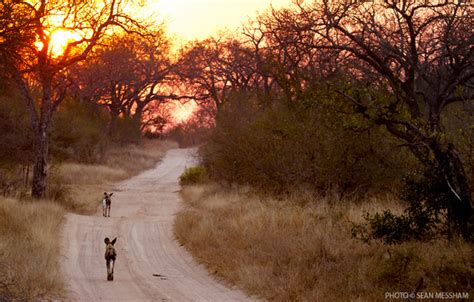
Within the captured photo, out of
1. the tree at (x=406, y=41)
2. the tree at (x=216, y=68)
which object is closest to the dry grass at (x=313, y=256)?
the tree at (x=406, y=41)

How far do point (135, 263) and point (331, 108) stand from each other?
5.24m

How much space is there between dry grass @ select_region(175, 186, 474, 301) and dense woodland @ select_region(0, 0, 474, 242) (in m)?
0.65

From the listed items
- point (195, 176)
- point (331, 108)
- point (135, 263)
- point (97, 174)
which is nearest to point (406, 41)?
point (331, 108)

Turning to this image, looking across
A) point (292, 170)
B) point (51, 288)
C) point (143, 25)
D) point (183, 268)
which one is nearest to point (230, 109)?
point (143, 25)

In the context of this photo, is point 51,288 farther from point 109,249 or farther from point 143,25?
point 143,25

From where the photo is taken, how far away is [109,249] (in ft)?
36.2

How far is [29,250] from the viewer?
11.8 metres

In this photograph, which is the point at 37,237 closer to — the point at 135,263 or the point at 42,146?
the point at 135,263

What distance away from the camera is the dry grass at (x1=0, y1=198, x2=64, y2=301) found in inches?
359

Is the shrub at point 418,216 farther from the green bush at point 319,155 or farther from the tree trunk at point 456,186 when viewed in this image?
the green bush at point 319,155

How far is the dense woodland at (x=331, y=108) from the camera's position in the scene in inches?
387

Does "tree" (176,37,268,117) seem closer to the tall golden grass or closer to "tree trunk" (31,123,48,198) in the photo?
the tall golden grass

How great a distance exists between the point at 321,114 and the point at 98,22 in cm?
876

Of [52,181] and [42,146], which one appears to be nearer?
[42,146]
